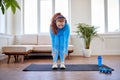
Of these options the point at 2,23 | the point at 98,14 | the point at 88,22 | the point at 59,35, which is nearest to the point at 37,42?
the point at 2,23

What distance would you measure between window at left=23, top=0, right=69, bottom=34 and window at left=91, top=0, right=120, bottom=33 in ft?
4.01

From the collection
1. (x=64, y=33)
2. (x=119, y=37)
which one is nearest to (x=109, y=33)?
(x=119, y=37)

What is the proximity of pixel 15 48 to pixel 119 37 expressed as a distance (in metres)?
4.03

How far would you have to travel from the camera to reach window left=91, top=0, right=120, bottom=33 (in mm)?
6492

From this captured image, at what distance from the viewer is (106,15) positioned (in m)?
6.48

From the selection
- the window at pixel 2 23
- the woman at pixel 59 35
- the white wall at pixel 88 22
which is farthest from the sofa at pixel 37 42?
the woman at pixel 59 35

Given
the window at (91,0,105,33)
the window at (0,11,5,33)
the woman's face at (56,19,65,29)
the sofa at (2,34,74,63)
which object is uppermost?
the window at (91,0,105,33)

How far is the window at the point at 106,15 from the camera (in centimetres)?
649

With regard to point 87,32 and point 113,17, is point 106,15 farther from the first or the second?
point 87,32

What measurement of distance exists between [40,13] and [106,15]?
2.68 meters

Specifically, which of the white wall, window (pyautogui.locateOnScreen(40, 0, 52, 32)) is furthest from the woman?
window (pyautogui.locateOnScreen(40, 0, 52, 32))

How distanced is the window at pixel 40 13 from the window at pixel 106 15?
1.22 m

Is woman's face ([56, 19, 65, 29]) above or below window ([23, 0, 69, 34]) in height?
below

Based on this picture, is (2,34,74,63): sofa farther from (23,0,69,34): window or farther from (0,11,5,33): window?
(0,11,5,33): window
